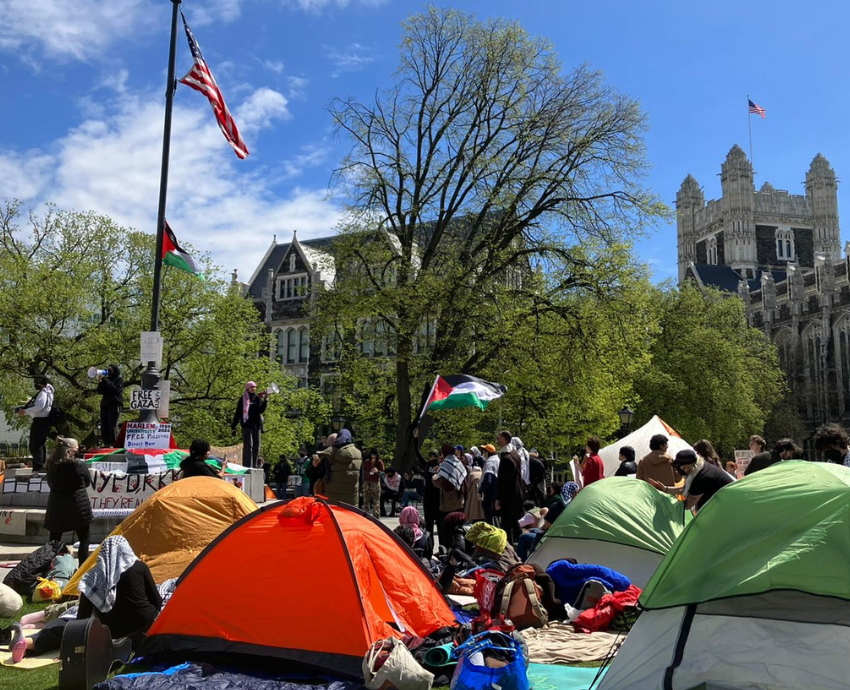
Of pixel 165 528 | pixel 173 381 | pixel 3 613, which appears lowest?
pixel 3 613

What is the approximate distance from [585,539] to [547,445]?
2054cm

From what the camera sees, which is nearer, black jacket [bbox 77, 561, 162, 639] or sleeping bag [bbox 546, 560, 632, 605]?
black jacket [bbox 77, 561, 162, 639]

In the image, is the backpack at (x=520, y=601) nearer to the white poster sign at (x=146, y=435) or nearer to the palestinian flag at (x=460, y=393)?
the palestinian flag at (x=460, y=393)

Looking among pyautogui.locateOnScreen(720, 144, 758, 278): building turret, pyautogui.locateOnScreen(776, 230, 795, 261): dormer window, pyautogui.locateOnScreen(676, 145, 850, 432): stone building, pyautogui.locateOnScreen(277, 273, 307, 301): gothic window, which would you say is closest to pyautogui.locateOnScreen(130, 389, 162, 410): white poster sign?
pyautogui.locateOnScreen(277, 273, 307, 301): gothic window

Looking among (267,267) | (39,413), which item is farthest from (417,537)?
(267,267)

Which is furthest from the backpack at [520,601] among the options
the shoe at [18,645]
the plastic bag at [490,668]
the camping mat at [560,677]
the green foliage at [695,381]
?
the green foliage at [695,381]

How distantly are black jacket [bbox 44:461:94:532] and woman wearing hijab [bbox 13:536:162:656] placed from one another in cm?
318

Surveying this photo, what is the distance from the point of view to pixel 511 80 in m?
27.7

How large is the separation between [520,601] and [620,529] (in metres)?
2.15

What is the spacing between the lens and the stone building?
71938mm

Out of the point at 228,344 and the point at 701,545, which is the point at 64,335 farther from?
the point at 701,545

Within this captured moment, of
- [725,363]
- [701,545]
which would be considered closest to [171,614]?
[701,545]

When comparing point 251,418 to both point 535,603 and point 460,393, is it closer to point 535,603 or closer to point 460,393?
point 460,393

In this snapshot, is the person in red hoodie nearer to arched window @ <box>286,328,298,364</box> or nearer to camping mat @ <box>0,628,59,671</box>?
camping mat @ <box>0,628,59,671</box>
